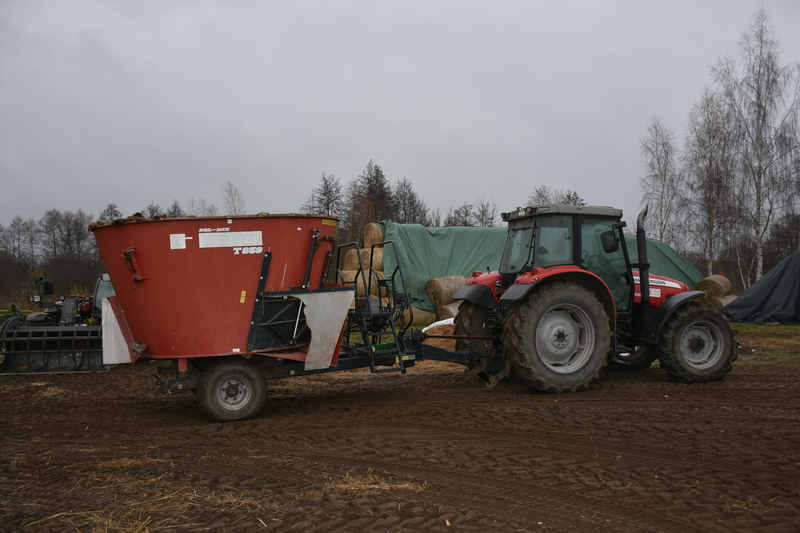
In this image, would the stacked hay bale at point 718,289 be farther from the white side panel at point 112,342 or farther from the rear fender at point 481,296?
the white side panel at point 112,342

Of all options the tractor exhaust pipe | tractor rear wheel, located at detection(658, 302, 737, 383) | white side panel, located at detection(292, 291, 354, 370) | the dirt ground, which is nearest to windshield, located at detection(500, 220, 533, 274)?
the tractor exhaust pipe

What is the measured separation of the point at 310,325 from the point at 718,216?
20243mm

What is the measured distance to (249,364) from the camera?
598 cm

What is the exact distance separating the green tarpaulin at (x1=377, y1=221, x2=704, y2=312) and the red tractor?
303 inches

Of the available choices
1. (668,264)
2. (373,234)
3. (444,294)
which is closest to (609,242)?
(444,294)

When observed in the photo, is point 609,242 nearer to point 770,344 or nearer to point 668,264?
point 770,344

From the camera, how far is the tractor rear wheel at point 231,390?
581 cm

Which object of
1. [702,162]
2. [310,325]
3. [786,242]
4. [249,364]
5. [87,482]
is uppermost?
[702,162]

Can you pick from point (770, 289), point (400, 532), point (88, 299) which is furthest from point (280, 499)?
point (770, 289)

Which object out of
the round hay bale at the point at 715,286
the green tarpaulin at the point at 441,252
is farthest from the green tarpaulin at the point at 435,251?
the round hay bale at the point at 715,286

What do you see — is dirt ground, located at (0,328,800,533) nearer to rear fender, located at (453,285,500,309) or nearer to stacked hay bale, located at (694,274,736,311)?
rear fender, located at (453,285,500,309)

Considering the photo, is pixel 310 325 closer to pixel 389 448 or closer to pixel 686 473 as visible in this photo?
pixel 389 448

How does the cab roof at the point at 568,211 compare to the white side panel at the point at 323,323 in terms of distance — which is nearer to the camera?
the white side panel at the point at 323,323

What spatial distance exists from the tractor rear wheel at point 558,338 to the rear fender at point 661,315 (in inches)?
26.7
